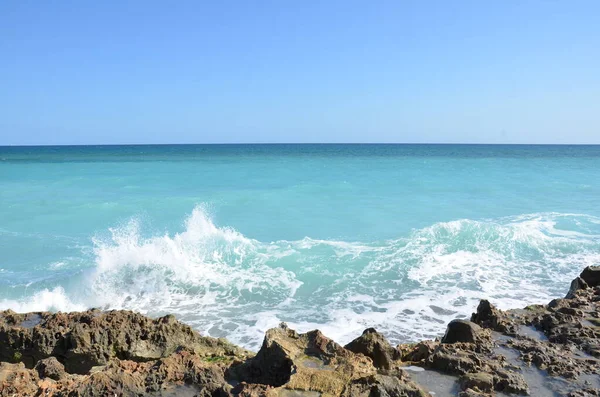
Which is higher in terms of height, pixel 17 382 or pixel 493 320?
pixel 17 382

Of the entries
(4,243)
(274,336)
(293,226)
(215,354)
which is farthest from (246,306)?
(4,243)

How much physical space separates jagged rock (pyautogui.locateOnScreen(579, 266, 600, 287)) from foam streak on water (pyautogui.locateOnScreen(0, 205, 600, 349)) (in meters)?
1.02

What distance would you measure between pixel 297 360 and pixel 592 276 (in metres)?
5.67

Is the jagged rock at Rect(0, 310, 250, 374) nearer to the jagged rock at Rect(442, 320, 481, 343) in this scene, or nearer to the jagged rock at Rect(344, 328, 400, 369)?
the jagged rock at Rect(344, 328, 400, 369)

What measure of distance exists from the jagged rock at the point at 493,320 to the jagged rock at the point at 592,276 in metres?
2.55

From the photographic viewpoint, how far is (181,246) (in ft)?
37.6

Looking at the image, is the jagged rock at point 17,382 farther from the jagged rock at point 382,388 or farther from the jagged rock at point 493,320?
the jagged rock at point 493,320

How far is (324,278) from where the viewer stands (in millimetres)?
9617

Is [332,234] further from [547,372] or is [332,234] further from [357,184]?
[357,184]

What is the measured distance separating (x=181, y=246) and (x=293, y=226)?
4.26 metres

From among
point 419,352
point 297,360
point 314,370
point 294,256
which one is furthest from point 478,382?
point 294,256

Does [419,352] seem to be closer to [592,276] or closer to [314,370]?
[314,370]

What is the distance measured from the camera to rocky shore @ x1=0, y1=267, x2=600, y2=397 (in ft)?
11.6

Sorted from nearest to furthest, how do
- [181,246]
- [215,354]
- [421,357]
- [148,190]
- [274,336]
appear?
[274,336]
[421,357]
[215,354]
[181,246]
[148,190]
